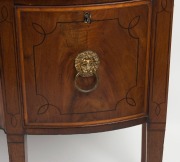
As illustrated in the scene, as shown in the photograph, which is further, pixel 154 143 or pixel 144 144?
pixel 144 144

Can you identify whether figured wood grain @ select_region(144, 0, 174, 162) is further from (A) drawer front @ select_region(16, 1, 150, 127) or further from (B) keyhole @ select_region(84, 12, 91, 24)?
(B) keyhole @ select_region(84, 12, 91, 24)

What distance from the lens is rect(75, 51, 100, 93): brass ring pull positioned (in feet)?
4.05

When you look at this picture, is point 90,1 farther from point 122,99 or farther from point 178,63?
point 178,63

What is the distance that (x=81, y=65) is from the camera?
1.25 m

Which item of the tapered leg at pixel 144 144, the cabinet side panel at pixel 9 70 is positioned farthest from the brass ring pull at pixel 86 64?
the tapered leg at pixel 144 144

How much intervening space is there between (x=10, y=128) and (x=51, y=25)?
322 mm

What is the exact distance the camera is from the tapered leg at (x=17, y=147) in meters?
1.33

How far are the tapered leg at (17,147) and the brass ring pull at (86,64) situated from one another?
0.23m

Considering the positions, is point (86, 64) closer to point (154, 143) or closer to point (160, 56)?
point (160, 56)

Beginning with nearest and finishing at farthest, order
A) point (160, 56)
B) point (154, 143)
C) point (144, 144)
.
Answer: point (160, 56)
point (154, 143)
point (144, 144)

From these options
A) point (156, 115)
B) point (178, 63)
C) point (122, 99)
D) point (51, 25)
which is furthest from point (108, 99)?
point (178, 63)

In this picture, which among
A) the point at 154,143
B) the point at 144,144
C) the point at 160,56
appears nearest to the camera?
the point at 160,56

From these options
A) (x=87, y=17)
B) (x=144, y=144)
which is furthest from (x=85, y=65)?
(x=144, y=144)

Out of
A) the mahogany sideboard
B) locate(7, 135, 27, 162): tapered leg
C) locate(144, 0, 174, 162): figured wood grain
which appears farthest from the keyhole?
locate(7, 135, 27, 162): tapered leg
